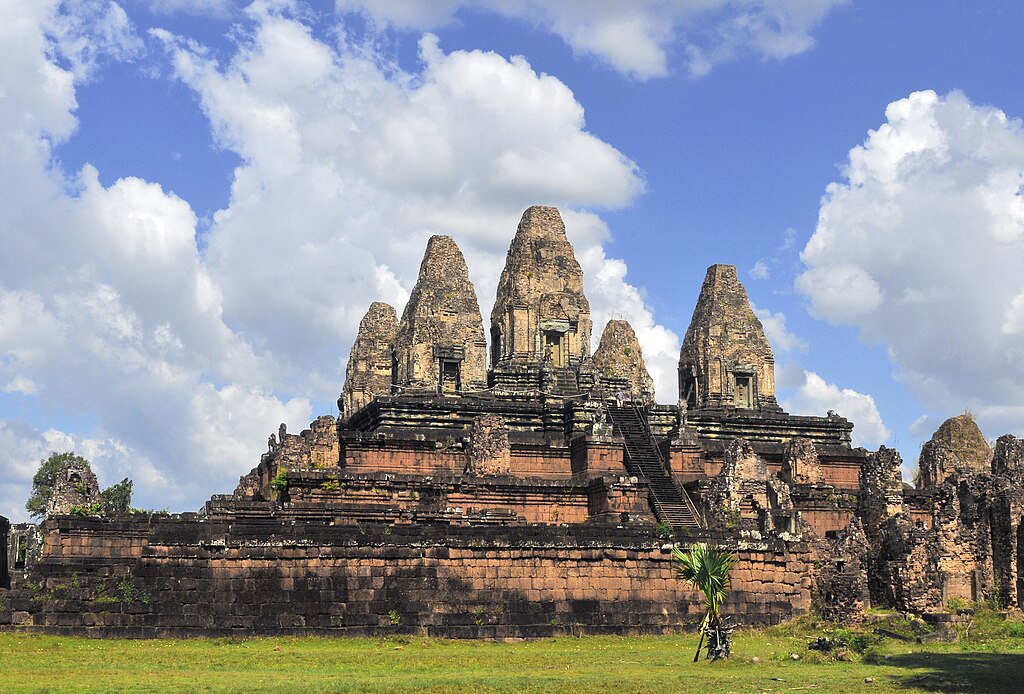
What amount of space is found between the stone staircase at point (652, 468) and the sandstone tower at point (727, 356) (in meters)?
7.32

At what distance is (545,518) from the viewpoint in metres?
36.2

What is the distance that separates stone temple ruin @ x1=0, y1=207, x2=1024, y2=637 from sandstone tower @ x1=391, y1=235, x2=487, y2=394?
0.95 feet

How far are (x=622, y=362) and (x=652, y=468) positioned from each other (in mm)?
17107

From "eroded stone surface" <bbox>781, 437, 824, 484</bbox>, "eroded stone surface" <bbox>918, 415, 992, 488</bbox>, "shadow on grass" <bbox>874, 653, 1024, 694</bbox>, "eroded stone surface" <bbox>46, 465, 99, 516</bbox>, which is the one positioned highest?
"eroded stone surface" <bbox>918, 415, 992, 488</bbox>

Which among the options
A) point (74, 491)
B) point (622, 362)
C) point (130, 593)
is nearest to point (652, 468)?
point (622, 362)

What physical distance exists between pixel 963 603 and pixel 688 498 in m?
10.4

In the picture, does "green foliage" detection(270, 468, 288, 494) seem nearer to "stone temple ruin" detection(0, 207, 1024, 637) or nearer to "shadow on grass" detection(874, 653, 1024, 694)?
"stone temple ruin" detection(0, 207, 1024, 637)

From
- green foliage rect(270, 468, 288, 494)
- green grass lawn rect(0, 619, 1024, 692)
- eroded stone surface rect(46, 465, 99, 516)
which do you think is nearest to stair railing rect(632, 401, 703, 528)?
green grass lawn rect(0, 619, 1024, 692)

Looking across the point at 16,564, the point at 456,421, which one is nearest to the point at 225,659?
the point at 16,564

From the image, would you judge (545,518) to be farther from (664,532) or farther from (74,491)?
(74,491)

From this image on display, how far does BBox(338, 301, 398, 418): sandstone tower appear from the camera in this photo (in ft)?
223

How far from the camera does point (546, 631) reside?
83.6 feet

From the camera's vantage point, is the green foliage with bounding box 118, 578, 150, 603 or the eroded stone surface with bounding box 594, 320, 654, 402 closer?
the green foliage with bounding box 118, 578, 150, 603

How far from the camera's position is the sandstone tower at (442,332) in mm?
56094
